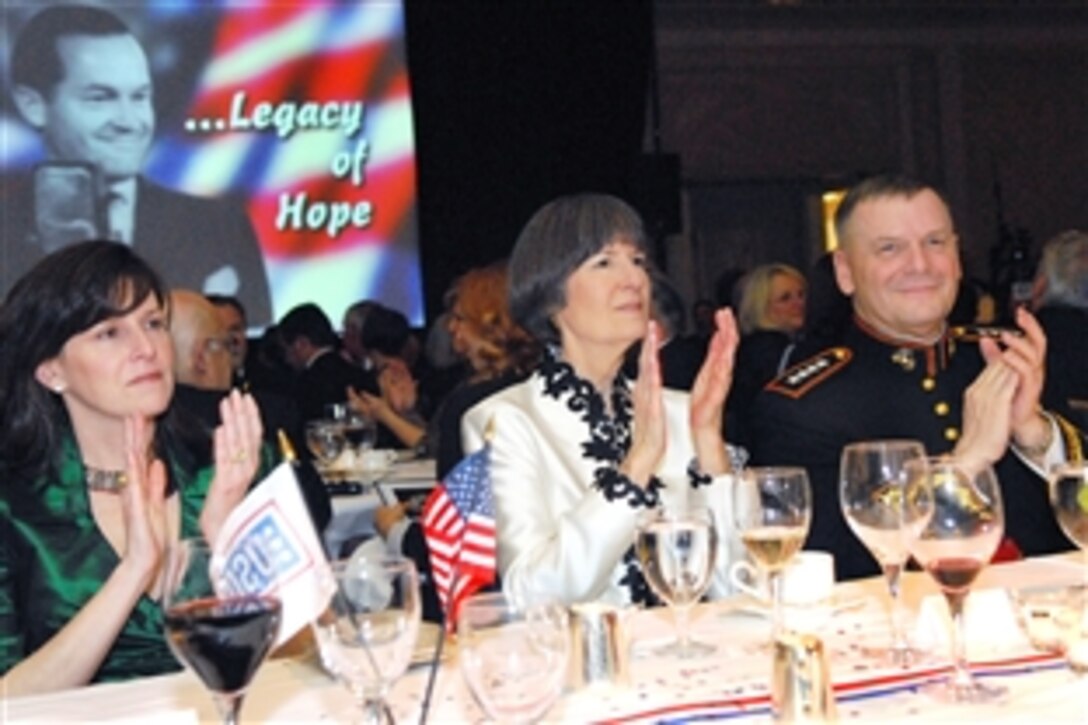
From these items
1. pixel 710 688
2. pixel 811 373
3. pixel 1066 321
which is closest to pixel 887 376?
pixel 811 373

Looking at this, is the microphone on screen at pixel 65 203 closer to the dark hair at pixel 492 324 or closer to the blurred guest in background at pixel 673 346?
the blurred guest in background at pixel 673 346

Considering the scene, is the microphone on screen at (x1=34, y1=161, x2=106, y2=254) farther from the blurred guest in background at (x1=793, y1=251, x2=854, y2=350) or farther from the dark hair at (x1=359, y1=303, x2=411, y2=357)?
the blurred guest in background at (x1=793, y1=251, x2=854, y2=350)

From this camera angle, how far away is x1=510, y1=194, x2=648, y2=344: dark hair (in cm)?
288

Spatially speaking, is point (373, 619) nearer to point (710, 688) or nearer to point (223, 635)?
point (223, 635)

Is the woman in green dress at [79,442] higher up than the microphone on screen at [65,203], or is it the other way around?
the microphone on screen at [65,203]

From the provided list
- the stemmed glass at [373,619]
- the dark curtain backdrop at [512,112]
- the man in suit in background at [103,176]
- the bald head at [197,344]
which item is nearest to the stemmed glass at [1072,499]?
the stemmed glass at [373,619]

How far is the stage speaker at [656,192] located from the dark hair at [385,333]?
2534 mm

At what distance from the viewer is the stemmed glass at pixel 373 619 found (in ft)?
5.11

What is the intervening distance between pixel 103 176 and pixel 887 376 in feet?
17.9

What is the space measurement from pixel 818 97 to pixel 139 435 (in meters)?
10.5

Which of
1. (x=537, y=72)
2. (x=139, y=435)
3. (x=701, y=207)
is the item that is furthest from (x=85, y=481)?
(x=701, y=207)

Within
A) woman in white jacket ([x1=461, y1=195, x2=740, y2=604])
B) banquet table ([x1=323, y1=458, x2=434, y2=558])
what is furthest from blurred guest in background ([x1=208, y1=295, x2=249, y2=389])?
woman in white jacket ([x1=461, y1=195, x2=740, y2=604])

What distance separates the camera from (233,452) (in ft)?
7.24

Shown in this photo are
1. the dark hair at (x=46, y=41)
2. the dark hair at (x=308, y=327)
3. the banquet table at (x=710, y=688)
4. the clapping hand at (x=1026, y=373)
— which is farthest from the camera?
the dark hair at (x=46, y=41)
